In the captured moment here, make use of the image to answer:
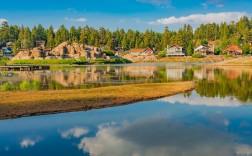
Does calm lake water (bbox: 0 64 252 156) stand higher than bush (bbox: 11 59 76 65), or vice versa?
bush (bbox: 11 59 76 65)

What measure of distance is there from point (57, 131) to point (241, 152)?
12929 mm

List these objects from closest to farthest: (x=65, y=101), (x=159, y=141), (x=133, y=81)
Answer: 1. (x=159, y=141)
2. (x=65, y=101)
3. (x=133, y=81)

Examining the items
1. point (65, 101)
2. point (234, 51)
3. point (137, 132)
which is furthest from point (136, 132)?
point (234, 51)

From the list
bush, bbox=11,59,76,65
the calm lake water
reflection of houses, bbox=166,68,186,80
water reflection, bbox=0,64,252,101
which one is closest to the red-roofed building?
bush, bbox=11,59,76,65

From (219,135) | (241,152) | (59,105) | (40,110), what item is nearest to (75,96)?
(59,105)

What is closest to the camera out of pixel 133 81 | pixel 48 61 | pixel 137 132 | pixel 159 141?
pixel 159 141

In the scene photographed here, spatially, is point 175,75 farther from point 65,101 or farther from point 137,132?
point 137,132

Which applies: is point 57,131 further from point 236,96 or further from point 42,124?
point 236,96

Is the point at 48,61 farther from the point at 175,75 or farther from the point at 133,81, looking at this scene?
the point at 133,81

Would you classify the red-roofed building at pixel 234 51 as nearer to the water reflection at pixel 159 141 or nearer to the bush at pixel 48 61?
the bush at pixel 48 61

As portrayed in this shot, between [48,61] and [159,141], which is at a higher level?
[48,61]

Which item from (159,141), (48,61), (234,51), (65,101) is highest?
(234,51)

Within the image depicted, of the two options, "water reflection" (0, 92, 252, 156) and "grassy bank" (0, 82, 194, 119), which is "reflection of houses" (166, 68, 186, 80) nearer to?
"grassy bank" (0, 82, 194, 119)

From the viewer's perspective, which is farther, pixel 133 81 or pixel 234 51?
pixel 234 51
